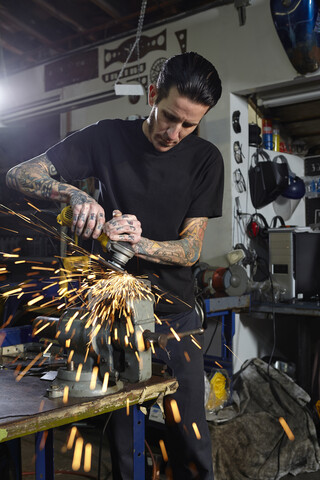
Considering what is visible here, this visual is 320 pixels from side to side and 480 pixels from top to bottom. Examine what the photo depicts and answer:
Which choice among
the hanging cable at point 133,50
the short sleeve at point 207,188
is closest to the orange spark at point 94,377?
the short sleeve at point 207,188

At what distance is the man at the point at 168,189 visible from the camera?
170 centimetres

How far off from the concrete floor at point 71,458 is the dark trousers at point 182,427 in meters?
0.91

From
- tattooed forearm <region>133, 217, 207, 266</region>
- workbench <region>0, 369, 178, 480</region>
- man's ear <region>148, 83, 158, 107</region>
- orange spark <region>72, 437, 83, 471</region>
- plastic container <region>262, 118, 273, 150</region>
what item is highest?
plastic container <region>262, 118, 273, 150</region>

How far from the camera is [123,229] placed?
1.49 meters

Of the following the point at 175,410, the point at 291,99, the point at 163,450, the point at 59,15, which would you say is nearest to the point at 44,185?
the point at 175,410

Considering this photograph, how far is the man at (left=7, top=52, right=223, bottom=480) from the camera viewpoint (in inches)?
67.0

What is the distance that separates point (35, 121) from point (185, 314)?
13.7 ft

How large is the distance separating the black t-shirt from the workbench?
473 mm

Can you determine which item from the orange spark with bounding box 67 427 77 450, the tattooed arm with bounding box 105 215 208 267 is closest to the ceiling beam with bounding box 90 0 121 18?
the tattooed arm with bounding box 105 215 208 267

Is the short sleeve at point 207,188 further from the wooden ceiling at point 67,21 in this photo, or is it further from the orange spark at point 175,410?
the wooden ceiling at point 67,21

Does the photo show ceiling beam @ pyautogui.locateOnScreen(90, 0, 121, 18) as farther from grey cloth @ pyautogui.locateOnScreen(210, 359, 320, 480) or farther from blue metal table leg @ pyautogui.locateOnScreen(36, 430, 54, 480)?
blue metal table leg @ pyautogui.locateOnScreen(36, 430, 54, 480)

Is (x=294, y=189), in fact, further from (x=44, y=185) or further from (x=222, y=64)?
(x=44, y=185)

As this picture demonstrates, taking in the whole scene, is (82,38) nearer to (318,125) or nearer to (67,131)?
(67,131)

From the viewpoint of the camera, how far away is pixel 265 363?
12.0ft
